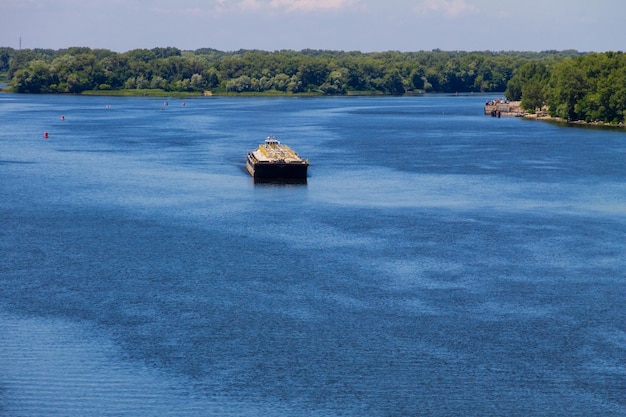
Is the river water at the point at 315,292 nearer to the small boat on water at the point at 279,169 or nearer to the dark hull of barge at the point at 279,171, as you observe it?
the dark hull of barge at the point at 279,171

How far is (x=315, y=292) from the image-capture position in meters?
52.4

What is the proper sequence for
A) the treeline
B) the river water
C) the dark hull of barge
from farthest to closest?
the treeline < the dark hull of barge < the river water

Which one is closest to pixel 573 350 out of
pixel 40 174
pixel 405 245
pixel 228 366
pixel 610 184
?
pixel 228 366

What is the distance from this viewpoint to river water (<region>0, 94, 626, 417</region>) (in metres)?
39.1

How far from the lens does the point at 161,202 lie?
81.4 meters

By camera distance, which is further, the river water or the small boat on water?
the small boat on water

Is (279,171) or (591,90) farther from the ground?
(591,90)

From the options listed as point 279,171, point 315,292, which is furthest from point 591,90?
point 315,292

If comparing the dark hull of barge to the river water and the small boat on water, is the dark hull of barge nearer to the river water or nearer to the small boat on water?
the small boat on water

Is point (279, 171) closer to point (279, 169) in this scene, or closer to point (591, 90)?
point (279, 169)

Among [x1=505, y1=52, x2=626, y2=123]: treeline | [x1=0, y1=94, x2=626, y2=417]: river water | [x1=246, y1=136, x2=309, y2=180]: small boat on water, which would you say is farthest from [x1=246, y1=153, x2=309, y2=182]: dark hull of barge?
[x1=505, y1=52, x2=626, y2=123]: treeline

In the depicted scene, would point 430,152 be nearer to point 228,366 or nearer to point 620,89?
point 620,89

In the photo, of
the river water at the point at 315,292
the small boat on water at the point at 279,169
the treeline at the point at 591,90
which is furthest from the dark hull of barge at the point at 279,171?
the treeline at the point at 591,90

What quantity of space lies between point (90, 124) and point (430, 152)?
7555 centimetres
